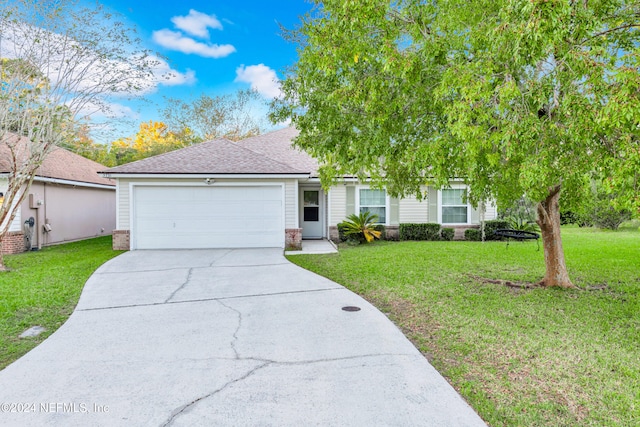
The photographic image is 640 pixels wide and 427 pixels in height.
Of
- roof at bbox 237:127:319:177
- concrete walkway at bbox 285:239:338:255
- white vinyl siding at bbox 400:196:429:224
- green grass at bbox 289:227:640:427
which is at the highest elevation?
roof at bbox 237:127:319:177

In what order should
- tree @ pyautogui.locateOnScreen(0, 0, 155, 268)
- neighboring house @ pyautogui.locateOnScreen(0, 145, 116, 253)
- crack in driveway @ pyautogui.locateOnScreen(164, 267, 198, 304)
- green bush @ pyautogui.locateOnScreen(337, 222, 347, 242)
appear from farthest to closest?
green bush @ pyautogui.locateOnScreen(337, 222, 347, 242)
neighboring house @ pyautogui.locateOnScreen(0, 145, 116, 253)
tree @ pyautogui.locateOnScreen(0, 0, 155, 268)
crack in driveway @ pyautogui.locateOnScreen(164, 267, 198, 304)

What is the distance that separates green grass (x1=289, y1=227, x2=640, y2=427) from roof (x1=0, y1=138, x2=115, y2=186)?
980 centimetres

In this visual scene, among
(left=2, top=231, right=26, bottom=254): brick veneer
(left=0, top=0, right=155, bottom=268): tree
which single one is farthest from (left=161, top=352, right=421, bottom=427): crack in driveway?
(left=2, top=231, right=26, bottom=254): brick veneer

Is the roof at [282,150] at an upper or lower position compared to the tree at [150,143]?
lower

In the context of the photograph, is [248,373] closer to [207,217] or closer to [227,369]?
[227,369]

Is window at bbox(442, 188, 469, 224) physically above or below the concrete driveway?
above

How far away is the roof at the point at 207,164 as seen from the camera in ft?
37.9

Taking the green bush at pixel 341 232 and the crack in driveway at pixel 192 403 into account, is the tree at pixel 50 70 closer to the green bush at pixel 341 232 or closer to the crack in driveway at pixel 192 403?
the green bush at pixel 341 232

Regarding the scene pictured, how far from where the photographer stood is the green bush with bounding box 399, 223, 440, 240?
1484 centimetres

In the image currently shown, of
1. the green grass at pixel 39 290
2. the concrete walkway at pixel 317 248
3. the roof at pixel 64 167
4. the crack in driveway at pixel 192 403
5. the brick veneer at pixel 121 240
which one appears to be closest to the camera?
the crack in driveway at pixel 192 403

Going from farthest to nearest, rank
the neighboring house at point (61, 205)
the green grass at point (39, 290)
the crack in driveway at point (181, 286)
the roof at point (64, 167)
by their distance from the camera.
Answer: the roof at point (64, 167) < the neighboring house at point (61, 205) < the crack in driveway at point (181, 286) < the green grass at point (39, 290)

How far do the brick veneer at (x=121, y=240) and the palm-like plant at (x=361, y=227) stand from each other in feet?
24.2

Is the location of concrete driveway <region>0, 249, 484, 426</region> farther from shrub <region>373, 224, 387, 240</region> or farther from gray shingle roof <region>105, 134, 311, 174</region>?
shrub <region>373, 224, 387, 240</region>

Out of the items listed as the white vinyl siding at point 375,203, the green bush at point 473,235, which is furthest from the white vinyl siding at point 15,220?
the green bush at point 473,235
